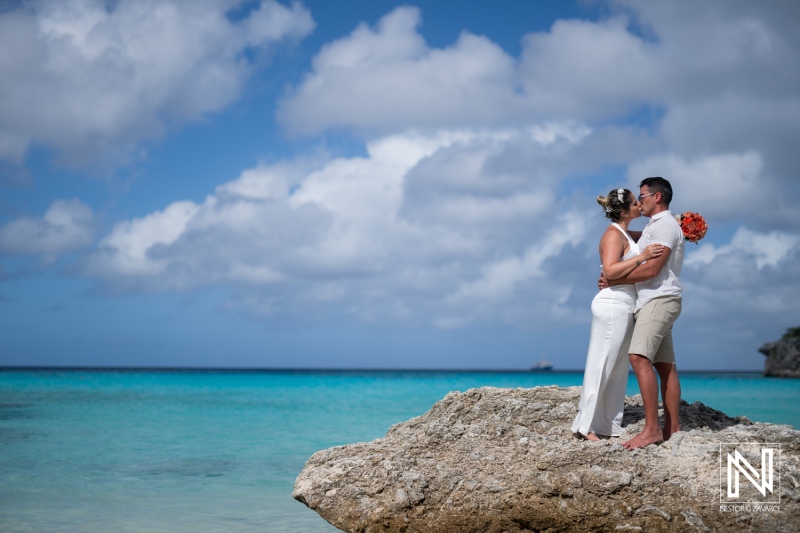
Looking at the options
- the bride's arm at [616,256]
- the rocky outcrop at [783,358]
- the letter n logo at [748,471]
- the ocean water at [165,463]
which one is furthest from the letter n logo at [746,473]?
the rocky outcrop at [783,358]

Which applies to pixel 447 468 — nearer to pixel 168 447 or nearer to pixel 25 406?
pixel 168 447

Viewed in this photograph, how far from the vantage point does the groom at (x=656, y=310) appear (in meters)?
6.01

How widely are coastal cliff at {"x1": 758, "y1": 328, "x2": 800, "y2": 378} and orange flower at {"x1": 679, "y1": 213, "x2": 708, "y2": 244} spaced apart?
68.8 metres

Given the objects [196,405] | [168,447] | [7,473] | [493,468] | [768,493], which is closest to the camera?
[768,493]

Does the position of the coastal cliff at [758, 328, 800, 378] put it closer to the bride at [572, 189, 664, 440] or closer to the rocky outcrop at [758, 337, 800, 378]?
the rocky outcrop at [758, 337, 800, 378]

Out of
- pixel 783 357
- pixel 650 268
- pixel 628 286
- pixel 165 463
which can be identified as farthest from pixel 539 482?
pixel 783 357

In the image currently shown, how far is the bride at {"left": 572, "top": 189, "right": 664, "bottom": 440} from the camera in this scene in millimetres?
6301

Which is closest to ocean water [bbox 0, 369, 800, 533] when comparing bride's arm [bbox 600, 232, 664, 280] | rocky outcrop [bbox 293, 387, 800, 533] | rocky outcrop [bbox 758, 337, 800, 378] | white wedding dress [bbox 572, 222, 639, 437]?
rocky outcrop [bbox 293, 387, 800, 533]

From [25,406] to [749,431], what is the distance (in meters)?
25.7

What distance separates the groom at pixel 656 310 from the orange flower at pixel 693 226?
0.78ft

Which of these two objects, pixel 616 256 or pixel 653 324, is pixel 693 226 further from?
pixel 653 324

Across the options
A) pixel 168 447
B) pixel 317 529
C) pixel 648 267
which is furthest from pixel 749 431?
pixel 168 447

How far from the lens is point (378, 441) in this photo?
709 centimetres

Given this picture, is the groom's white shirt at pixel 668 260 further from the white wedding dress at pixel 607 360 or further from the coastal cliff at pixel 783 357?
the coastal cliff at pixel 783 357
